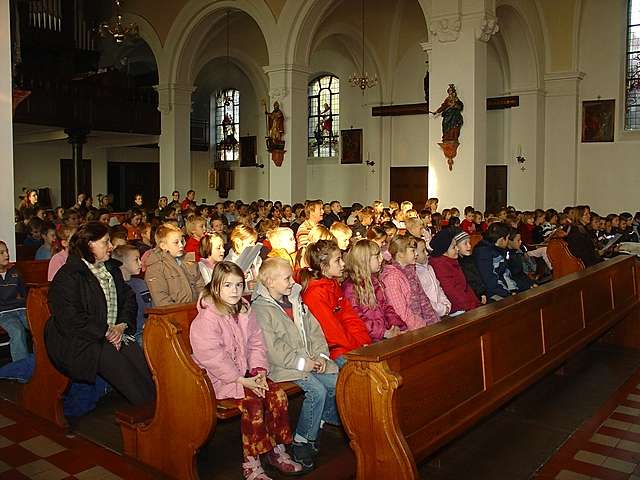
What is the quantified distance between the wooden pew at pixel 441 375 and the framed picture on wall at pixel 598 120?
12396mm

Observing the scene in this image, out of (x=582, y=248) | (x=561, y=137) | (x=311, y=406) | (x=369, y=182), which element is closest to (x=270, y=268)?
(x=311, y=406)

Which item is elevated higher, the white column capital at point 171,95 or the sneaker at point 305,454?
the white column capital at point 171,95

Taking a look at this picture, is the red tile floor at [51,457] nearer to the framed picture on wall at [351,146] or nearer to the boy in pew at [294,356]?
the boy in pew at [294,356]

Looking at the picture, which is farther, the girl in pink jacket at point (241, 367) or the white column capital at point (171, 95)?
the white column capital at point (171, 95)

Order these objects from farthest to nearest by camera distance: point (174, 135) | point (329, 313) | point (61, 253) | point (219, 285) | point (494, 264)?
point (174, 135) < point (494, 264) < point (61, 253) < point (329, 313) < point (219, 285)

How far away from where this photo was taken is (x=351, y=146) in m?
21.5

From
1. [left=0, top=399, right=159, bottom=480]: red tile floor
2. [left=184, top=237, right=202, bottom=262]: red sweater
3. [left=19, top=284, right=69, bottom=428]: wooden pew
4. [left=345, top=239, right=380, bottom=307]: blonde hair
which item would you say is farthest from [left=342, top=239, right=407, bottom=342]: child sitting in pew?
[left=184, top=237, right=202, bottom=262]: red sweater

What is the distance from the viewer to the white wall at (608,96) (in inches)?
647

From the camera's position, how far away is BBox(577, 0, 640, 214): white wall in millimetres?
16422

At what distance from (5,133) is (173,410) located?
455cm

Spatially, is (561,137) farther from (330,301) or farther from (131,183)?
(131,183)

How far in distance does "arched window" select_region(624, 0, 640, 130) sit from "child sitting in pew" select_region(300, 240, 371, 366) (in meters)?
14.5

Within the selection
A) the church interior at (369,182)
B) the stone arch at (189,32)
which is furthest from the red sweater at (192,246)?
the stone arch at (189,32)

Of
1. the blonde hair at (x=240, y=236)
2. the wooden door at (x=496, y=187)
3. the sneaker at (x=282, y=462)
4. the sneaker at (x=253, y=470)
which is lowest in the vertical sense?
the sneaker at (x=282, y=462)
